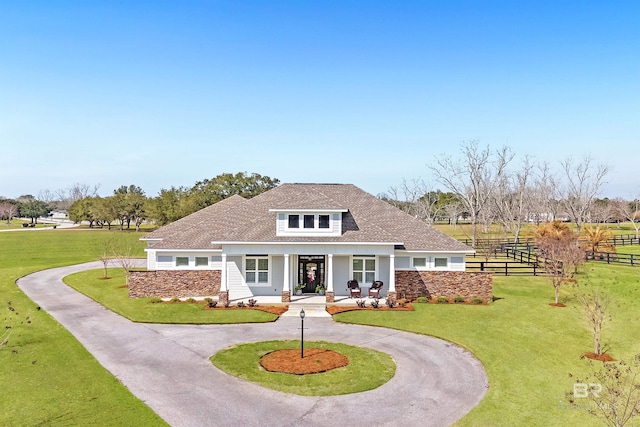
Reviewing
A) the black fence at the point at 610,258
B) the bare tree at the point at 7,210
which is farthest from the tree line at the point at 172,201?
the black fence at the point at 610,258

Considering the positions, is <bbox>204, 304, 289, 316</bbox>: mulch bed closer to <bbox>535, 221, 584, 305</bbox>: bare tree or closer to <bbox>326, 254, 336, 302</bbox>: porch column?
<bbox>326, 254, 336, 302</bbox>: porch column

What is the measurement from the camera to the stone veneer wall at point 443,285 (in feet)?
89.6

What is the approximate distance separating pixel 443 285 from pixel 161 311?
58.2 feet

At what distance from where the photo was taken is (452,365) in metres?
16.0

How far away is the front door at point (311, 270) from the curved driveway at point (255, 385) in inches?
221

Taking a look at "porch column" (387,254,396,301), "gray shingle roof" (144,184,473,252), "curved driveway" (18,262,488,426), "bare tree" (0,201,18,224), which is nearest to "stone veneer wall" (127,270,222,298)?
"gray shingle roof" (144,184,473,252)

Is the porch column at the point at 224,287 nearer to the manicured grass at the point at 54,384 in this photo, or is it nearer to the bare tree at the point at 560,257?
the manicured grass at the point at 54,384

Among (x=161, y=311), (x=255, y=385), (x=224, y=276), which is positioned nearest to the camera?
(x=255, y=385)

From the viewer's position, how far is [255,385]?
552 inches

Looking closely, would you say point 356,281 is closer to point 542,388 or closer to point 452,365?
point 452,365

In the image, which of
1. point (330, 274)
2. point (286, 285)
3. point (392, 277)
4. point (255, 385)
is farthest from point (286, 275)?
point (255, 385)

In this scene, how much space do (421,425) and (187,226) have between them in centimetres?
2579

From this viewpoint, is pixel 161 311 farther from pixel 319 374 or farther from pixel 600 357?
pixel 600 357

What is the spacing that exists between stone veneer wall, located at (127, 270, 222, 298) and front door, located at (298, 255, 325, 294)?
5561 millimetres
